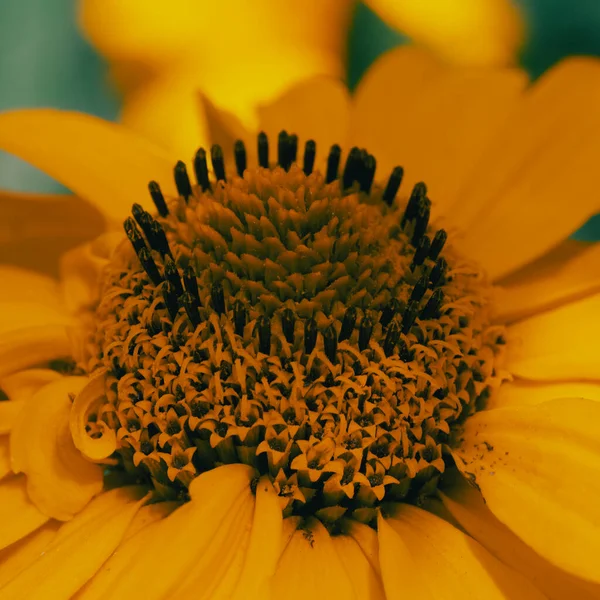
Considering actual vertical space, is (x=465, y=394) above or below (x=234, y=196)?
below

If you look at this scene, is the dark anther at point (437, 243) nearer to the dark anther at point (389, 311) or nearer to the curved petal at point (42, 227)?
the dark anther at point (389, 311)

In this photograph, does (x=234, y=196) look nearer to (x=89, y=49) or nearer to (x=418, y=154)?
(x=418, y=154)

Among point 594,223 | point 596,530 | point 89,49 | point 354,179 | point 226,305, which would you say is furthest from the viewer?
point 89,49

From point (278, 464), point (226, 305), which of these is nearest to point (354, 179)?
point (226, 305)

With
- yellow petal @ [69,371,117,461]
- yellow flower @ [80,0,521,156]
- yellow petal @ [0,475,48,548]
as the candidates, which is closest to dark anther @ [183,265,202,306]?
yellow petal @ [69,371,117,461]

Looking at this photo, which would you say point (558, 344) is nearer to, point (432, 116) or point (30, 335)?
point (432, 116)

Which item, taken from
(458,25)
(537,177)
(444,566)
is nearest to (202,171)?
(537,177)

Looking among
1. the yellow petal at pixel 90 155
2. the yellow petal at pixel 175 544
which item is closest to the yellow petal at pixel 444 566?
the yellow petal at pixel 175 544

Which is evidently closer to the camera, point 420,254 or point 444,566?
point 444,566
